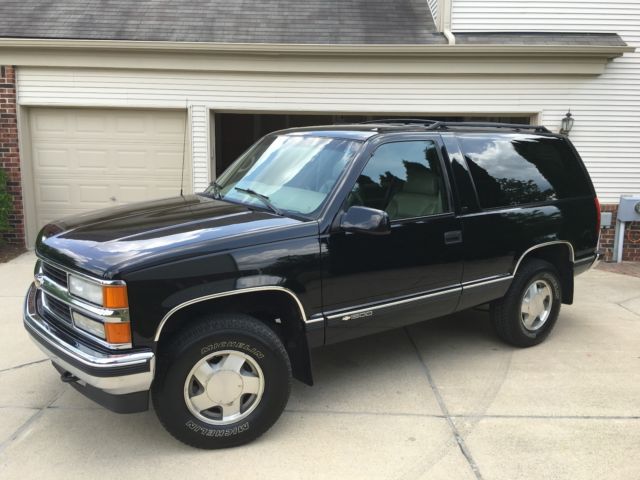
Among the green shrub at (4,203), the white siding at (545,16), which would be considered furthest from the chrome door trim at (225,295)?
the white siding at (545,16)

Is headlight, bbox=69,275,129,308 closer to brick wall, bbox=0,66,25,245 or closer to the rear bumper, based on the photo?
the rear bumper

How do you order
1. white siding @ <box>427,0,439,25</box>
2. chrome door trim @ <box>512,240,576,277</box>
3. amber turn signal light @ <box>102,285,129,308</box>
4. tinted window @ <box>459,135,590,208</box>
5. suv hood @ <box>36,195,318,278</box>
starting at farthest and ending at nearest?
white siding @ <box>427,0,439,25</box> < chrome door trim @ <box>512,240,576,277</box> < tinted window @ <box>459,135,590,208</box> < suv hood @ <box>36,195,318,278</box> < amber turn signal light @ <box>102,285,129,308</box>

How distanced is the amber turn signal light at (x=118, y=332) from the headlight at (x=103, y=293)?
0.10m

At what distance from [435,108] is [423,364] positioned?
5.27 meters

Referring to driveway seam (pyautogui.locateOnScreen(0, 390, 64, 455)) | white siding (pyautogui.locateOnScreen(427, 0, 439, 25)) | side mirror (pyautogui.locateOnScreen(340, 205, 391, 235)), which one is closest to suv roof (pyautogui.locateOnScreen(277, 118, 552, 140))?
side mirror (pyautogui.locateOnScreen(340, 205, 391, 235))

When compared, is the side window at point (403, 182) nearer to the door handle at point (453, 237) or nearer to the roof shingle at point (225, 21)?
the door handle at point (453, 237)

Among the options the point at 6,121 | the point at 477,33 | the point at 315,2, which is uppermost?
the point at 315,2

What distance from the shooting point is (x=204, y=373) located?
10.1 feet

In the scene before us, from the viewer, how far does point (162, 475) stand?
2.96m

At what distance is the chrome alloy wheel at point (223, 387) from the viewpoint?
3.08 metres

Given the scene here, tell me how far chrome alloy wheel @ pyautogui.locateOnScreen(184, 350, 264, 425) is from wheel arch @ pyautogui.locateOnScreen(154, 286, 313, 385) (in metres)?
0.26

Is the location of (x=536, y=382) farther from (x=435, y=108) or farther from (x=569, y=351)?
(x=435, y=108)

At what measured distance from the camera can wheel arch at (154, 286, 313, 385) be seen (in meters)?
3.05

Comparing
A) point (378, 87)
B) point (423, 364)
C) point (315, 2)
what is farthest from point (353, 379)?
point (315, 2)
